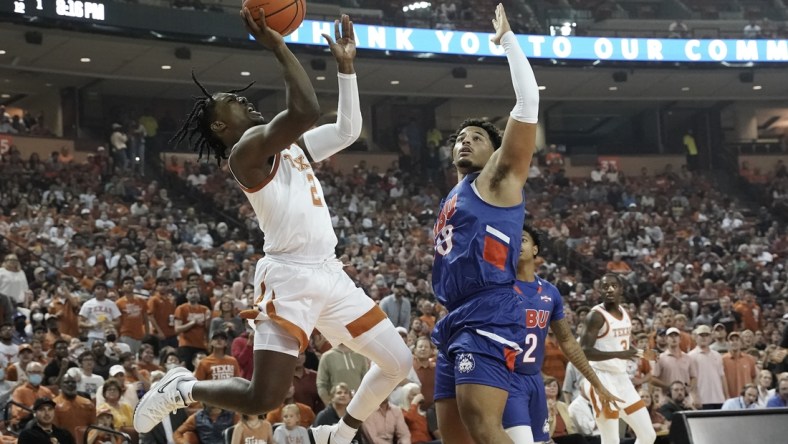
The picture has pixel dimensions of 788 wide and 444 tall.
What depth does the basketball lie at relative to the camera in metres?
5.24

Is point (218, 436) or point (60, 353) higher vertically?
point (60, 353)

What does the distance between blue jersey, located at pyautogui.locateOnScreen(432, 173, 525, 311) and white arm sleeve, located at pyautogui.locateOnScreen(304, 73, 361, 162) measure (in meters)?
0.73

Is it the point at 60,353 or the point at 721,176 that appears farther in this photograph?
the point at 721,176

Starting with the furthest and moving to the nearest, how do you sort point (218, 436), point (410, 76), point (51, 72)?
1. point (410, 76)
2. point (51, 72)
3. point (218, 436)

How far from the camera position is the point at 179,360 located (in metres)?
11.9

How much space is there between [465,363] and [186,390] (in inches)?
61.9

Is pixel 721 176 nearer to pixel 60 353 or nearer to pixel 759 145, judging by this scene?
pixel 759 145

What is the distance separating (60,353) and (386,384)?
21.2 ft

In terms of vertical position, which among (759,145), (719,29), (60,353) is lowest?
(60,353)

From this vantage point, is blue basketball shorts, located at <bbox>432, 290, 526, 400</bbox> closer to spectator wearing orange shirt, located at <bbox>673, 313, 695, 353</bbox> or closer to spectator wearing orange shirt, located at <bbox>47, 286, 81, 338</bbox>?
spectator wearing orange shirt, located at <bbox>47, 286, 81, 338</bbox>

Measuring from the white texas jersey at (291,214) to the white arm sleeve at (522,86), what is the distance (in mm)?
1142

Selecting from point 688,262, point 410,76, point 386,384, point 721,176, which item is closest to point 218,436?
point 386,384

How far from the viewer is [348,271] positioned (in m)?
17.8

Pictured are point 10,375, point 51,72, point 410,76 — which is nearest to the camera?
point 10,375
